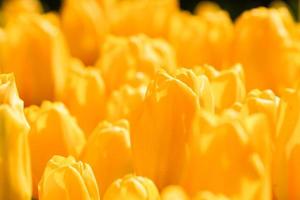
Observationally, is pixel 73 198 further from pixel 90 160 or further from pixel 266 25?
pixel 266 25

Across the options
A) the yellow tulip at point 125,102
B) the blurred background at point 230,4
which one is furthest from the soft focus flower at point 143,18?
the blurred background at point 230,4

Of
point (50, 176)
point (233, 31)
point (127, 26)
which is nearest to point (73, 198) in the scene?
point (50, 176)

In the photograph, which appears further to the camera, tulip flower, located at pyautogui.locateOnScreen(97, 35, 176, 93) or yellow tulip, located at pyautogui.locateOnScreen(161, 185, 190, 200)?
tulip flower, located at pyautogui.locateOnScreen(97, 35, 176, 93)

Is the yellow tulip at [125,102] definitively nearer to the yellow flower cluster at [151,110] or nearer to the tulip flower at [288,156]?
the yellow flower cluster at [151,110]

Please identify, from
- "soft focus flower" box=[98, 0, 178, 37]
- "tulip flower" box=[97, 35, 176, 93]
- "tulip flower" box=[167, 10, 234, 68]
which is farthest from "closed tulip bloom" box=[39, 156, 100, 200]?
"soft focus flower" box=[98, 0, 178, 37]

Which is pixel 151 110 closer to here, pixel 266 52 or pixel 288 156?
pixel 288 156

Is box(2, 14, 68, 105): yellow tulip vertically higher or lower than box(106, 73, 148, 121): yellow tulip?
lower

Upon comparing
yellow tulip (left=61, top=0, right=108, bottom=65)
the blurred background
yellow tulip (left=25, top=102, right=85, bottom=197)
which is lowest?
the blurred background

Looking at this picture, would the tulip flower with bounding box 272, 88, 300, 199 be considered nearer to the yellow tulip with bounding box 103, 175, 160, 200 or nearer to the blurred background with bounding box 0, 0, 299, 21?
the yellow tulip with bounding box 103, 175, 160, 200
